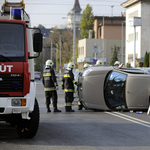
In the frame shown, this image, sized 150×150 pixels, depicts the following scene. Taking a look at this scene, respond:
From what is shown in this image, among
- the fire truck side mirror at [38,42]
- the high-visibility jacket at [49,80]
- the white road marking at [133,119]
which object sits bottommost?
the white road marking at [133,119]

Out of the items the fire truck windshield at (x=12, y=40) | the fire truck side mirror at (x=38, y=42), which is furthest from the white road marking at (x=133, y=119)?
the fire truck windshield at (x=12, y=40)

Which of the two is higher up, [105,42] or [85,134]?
[105,42]

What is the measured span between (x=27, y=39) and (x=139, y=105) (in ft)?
21.3

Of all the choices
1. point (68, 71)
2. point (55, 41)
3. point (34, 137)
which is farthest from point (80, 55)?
point (34, 137)

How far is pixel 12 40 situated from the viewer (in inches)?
325

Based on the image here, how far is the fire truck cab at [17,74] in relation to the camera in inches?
Result: 308

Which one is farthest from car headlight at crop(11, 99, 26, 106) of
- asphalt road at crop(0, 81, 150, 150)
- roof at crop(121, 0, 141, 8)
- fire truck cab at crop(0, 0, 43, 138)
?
roof at crop(121, 0, 141, 8)

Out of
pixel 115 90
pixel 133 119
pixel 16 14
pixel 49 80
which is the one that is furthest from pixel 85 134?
pixel 49 80

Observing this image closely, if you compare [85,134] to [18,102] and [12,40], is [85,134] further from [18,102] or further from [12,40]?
[12,40]

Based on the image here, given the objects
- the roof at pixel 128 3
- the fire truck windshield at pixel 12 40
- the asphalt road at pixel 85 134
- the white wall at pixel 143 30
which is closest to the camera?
the asphalt road at pixel 85 134

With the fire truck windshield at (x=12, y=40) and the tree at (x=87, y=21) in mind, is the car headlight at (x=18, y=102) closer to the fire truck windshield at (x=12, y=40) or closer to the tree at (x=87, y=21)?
the fire truck windshield at (x=12, y=40)

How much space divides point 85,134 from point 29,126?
4.75 feet

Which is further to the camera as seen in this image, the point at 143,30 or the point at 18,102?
the point at 143,30

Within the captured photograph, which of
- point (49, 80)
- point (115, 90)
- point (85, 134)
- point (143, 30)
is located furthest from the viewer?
point (143, 30)
